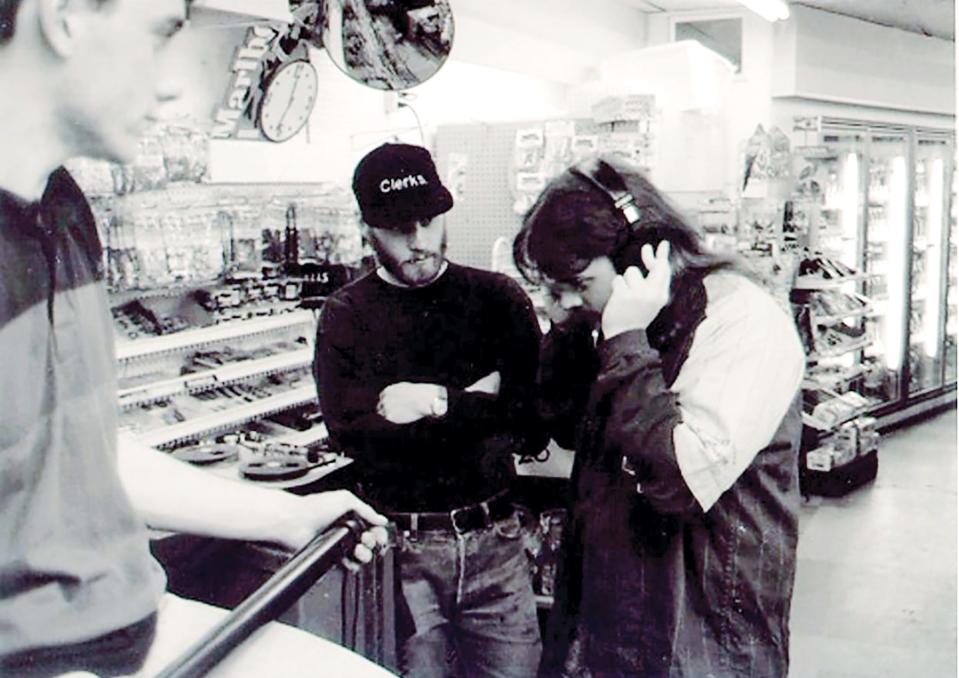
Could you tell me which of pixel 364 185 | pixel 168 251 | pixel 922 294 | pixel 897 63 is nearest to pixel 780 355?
pixel 364 185

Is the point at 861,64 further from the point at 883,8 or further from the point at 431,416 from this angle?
the point at 431,416

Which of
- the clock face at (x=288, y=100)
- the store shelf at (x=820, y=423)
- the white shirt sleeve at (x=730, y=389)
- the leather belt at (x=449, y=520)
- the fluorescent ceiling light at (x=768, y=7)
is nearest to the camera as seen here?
the white shirt sleeve at (x=730, y=389)

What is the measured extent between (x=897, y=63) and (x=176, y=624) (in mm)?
6481

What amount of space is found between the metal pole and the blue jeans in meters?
0.84

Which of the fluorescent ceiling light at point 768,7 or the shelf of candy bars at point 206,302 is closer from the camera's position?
the shelf of candy bars at point 206,302

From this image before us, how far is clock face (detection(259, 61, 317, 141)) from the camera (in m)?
2.16

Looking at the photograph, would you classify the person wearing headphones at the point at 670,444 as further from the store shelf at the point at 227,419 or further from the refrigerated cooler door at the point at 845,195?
the refrigerated cooler door at the point at 845,195

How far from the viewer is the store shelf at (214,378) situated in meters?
1.51

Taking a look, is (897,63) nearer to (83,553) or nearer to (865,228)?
(865,228)

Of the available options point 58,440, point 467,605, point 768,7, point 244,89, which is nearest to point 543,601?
point 467,605

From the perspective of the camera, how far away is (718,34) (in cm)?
605

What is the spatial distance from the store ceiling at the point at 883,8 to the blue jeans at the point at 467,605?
4.41m

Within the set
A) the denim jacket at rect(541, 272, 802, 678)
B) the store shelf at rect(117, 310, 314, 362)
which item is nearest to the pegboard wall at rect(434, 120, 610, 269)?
the store shelf at rect(117, 310, 314, 362)

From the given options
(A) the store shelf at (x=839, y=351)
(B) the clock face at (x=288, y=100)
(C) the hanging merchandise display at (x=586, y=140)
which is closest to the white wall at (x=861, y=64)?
(A) the store shelf at (x=839, y=351)
